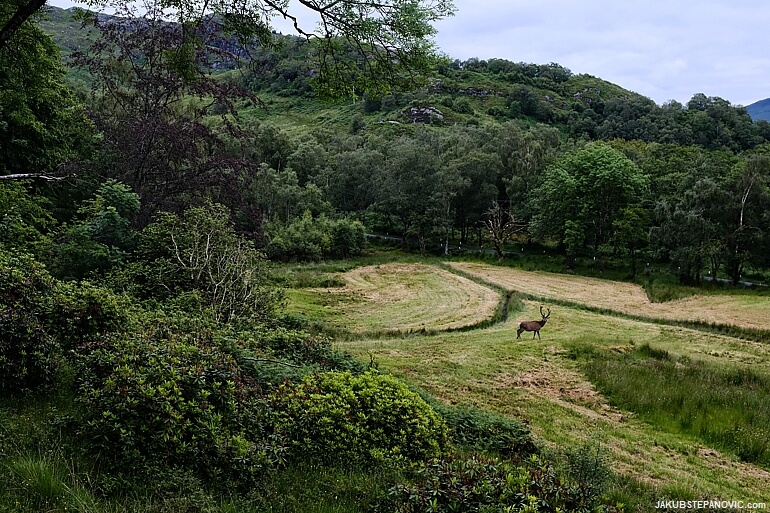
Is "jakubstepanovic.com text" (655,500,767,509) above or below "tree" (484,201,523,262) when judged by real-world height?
below

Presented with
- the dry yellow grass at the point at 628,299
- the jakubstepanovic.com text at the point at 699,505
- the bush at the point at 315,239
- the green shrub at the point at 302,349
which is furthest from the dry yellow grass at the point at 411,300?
the jakubstepanovic.com text at the point at 699,505

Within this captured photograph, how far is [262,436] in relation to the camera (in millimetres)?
5098

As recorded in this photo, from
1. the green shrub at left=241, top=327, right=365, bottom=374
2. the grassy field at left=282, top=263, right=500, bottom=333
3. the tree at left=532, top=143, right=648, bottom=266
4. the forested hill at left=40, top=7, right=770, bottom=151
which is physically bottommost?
the grassy field at left=282, top=263, right=500, bottom=333

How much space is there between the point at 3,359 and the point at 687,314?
3045 centimetres

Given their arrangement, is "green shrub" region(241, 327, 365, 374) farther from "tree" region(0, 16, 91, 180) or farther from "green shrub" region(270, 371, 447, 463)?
"tree" region(0, 16, 91, 180)

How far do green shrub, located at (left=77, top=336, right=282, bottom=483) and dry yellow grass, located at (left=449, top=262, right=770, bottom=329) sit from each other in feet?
87.6

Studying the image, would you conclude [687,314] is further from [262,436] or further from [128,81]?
[128,81]

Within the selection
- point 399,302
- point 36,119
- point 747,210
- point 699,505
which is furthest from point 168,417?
point 747,210

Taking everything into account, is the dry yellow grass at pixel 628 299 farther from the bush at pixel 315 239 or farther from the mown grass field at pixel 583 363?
the bush at pixel 315 239

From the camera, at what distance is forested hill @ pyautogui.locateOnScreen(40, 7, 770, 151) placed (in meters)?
100

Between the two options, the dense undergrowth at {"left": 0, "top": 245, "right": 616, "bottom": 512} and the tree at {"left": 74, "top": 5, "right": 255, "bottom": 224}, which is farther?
the tree at {"left": 74, "top": 5, "right": 255, "bottom": 224}

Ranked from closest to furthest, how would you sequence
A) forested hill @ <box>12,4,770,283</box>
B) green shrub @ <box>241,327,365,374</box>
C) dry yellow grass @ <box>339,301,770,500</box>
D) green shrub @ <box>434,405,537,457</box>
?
1. green shrub @ <box>434,405,537,457</box>
2. dry yellow grass @ <box>339,301,770,500</box>
3. green shrub @ <box>241,327,365,374</box>
4. forested hill @ <box>12,4,770,283</box>

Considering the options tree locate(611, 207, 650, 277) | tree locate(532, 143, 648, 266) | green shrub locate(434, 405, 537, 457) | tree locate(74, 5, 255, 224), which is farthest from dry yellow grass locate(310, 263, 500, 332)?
tree locate(611, 207, 650, 277)

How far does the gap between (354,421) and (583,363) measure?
1237 cm
